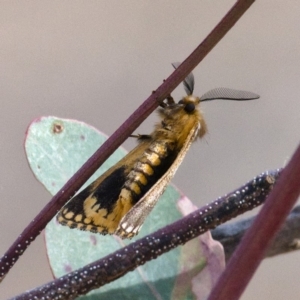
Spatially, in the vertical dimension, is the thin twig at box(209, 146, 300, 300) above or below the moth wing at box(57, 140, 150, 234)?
above

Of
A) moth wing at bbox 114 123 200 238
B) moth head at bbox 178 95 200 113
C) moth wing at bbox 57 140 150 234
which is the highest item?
moth head at bbox 178 95 200 113

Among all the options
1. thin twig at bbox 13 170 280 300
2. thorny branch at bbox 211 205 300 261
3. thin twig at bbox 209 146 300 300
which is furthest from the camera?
thorny branch at bbox 211 205 300 261

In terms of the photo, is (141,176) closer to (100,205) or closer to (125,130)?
(100,205)

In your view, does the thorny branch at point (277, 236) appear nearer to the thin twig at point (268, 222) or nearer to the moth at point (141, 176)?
the moth at point (141, 176)

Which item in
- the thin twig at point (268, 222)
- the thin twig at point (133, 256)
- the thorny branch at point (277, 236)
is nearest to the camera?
the thin twig at point (268, 222)

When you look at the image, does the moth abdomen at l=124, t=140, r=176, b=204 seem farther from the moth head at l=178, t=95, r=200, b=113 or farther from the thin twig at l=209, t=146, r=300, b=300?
the thin twig at l=209, t=146, r=300, b=300

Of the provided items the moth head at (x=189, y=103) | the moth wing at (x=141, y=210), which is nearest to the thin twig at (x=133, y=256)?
the moth wing at (x=141, y=210)

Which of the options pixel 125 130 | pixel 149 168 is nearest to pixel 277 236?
pixel 149 168

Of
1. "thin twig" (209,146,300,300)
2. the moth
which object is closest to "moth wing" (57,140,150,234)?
the moth
